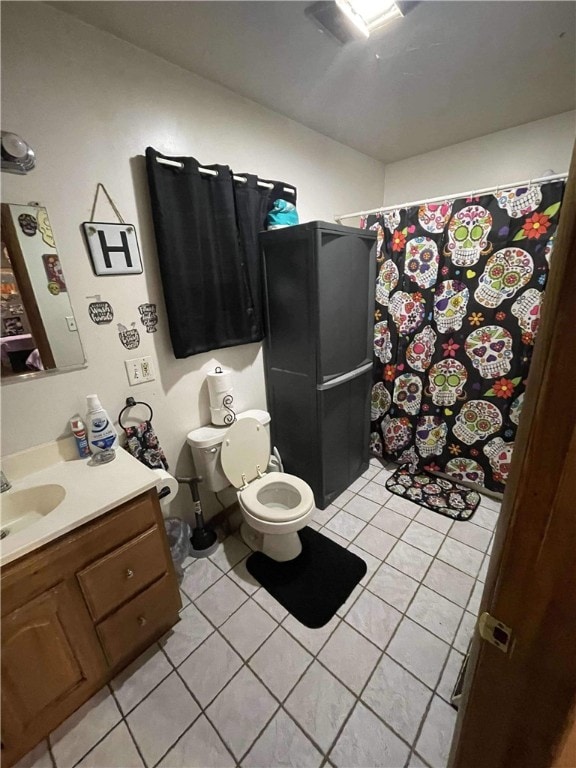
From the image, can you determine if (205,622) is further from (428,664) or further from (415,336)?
(415,336)

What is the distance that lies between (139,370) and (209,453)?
0.56 meters

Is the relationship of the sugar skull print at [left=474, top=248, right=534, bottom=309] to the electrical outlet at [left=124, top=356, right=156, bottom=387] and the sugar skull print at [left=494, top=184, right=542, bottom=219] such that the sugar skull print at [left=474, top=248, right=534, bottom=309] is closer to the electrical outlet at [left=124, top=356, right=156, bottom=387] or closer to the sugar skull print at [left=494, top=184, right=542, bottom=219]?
the sugar skull print at [left=494, top=184, right=542, bottom=219]

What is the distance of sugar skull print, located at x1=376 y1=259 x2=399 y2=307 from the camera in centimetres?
210

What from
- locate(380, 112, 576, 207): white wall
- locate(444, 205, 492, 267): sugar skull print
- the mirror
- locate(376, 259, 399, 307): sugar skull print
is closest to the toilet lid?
the mirror

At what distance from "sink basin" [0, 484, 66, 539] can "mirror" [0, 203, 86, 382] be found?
16.9 inches

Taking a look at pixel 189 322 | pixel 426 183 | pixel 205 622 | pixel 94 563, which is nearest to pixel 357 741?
pixel 205 622

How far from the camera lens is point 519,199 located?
1.62m

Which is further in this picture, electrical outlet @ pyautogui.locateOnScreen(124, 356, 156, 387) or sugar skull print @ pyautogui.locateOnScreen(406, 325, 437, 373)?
sugar skull print @ pyautogui.locateOnScreen(406, 325, 437, 373)

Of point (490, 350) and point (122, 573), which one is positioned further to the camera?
point (490, 350)

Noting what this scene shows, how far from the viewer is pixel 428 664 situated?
126 cm

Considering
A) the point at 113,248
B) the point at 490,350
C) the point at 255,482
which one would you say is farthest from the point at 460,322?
the point at 113,248

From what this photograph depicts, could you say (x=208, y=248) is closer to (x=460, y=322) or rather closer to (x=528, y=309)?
(x=460, y=322)

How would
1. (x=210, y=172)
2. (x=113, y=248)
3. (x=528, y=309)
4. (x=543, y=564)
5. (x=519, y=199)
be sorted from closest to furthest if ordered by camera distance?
1. (x=543, y=564)
2. (x=113, y=248)
3. (x=210, y=172)
4. (x=519, y=199)
5. (x=528, y=309)

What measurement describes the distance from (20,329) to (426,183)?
2808 mm
